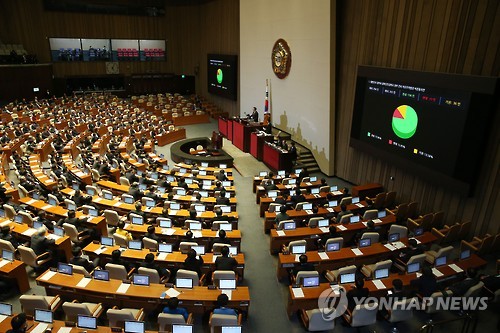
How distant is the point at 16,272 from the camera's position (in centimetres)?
776

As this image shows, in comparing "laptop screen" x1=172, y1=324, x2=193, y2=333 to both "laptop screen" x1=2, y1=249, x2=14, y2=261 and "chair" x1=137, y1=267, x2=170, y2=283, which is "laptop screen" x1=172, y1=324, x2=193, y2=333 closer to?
"chair" x1=137, y1=267, x2=170, y2=283

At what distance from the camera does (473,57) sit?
970cm

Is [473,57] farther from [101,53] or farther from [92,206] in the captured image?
[101,53]

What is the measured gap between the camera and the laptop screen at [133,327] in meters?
5.93

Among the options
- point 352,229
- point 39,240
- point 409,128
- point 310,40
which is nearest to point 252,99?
point 310,40

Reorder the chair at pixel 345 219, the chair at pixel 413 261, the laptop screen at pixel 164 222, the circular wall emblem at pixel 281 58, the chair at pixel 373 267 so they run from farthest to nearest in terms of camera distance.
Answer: the circular wall emblem at pixel 281 58, the chair at pixel 345 219, the laptop screen at pixel 164 222, the chair at pixel 413 261, the chair at pixel 373 267

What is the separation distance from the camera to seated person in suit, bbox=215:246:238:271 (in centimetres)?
778

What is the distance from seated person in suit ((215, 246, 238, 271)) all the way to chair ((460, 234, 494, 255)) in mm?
6164

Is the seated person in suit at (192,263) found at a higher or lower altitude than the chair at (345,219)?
higher

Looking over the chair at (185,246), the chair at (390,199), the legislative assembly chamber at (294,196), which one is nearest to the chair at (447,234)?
the legislative assembly chamber at (294,196)

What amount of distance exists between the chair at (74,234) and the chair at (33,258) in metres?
0.82

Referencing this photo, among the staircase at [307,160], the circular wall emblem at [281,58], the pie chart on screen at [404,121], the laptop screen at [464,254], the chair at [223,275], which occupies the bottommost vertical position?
the staircase at [307,160]

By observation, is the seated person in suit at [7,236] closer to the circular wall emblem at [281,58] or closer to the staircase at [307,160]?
the staircase at [307,160]

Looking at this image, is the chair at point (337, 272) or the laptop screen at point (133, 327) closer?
the laptop screen at point (133, 327)
